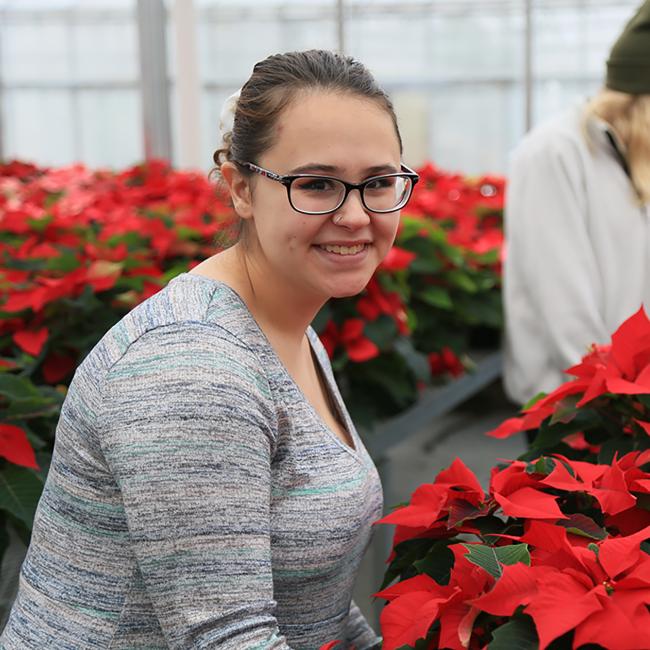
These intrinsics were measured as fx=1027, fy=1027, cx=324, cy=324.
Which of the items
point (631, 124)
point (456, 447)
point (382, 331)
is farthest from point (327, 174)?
point (456, 447)

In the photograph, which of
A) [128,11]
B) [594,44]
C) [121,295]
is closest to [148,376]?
[121,295]

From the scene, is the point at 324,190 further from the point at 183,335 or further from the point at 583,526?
the point at 583,526

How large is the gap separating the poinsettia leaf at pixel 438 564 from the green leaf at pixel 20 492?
708mm

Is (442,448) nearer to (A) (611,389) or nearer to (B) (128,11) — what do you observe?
(A) (611,389)

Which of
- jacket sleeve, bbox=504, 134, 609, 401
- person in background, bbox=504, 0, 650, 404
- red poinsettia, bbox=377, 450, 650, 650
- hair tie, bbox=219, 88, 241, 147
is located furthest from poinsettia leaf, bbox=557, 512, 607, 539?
jacket sleeve, bbox=504, 134, 609, 401

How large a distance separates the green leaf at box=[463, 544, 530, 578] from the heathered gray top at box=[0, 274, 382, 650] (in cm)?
25

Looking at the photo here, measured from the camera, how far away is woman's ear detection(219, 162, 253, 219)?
1370 mm

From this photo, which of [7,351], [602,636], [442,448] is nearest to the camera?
[602,636]

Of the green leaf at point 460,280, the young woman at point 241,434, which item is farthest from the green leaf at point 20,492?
the green leaf at point 460,280

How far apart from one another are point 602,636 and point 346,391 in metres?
2.01

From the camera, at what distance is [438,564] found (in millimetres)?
1280

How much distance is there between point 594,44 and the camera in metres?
8.83

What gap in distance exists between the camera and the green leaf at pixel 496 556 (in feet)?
3.53

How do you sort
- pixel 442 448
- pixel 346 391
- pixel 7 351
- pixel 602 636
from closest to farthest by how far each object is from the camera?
pixel 602 636 < pixel 7 351 < pixel 346 391 < pixel 442 448
